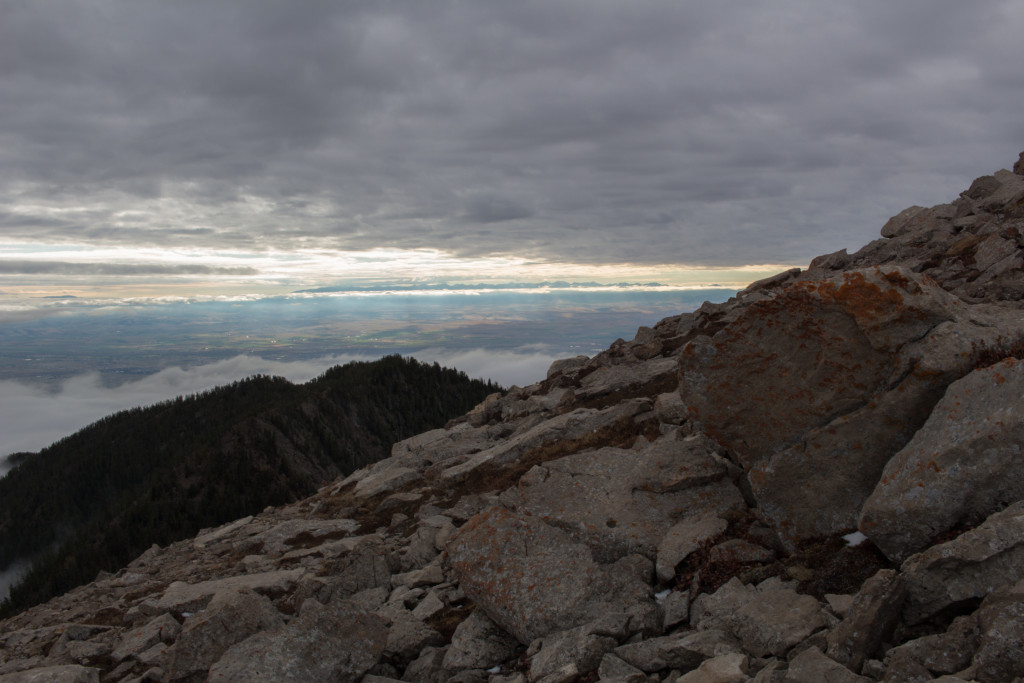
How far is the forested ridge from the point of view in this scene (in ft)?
401

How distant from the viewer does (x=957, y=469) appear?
8328 mm

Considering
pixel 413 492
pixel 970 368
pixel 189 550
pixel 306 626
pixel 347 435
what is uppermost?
pixel 970 368

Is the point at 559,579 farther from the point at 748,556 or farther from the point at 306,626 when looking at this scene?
the point at 306,626

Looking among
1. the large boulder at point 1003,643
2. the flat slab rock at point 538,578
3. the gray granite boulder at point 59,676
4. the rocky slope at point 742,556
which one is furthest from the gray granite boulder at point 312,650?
the large boulder at point 1003,643

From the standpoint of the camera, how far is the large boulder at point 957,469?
8.07 meters

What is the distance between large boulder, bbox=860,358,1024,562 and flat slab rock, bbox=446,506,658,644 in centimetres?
431

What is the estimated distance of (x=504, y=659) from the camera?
10.9 metres

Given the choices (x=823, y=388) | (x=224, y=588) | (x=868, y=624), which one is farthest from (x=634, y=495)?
(x=224, y=588)

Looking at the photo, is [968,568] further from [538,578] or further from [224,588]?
[224,588]

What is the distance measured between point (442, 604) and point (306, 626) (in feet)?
10.8

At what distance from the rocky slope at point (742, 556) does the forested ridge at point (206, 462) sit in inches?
4685

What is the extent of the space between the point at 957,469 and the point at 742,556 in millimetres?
3863

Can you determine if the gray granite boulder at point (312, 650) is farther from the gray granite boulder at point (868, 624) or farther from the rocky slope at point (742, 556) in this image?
the gray granite boulder at point (868, 624)

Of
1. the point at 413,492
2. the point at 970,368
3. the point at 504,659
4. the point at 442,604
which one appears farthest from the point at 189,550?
the point at 970,368
